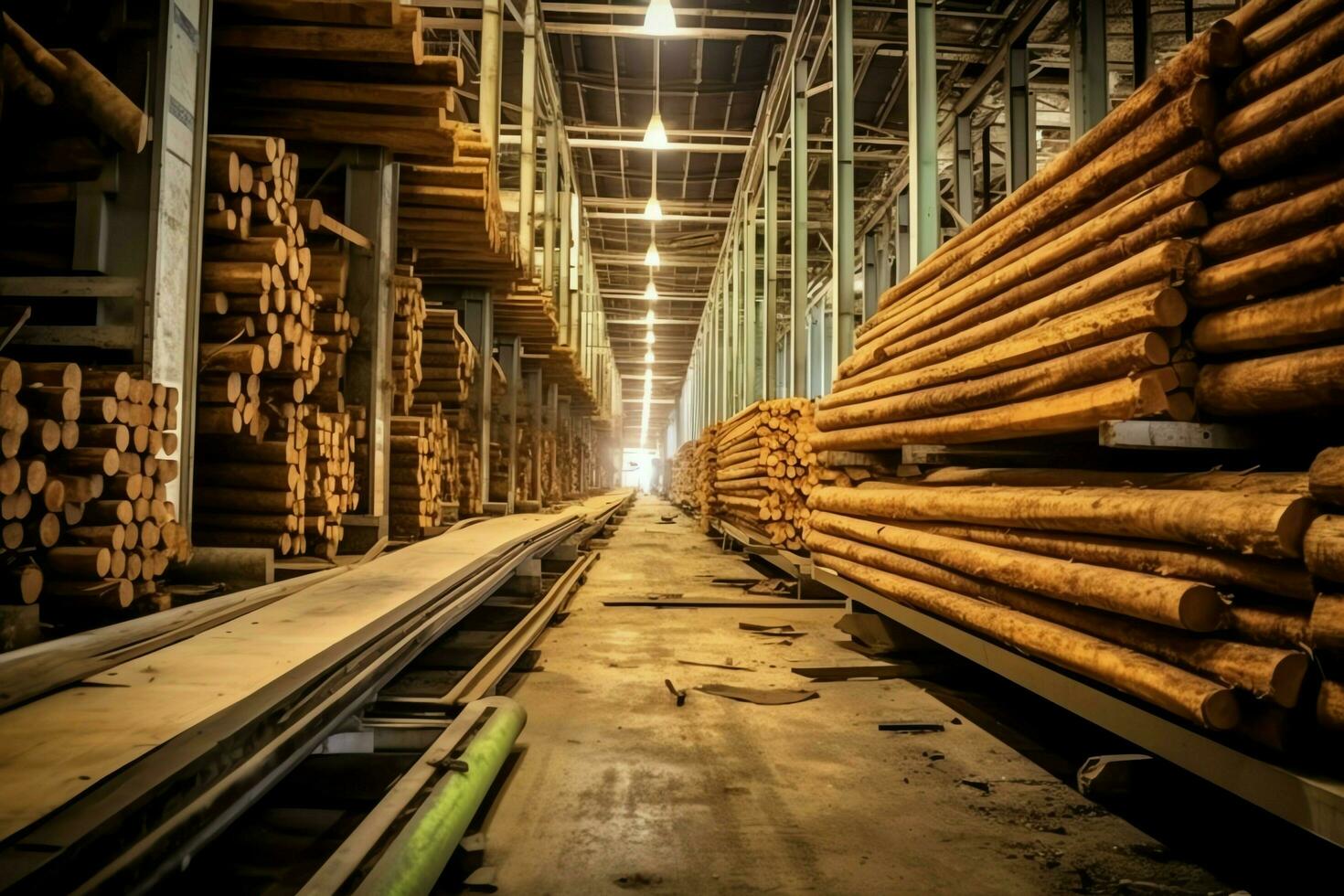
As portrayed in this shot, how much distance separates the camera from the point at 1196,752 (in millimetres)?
2420

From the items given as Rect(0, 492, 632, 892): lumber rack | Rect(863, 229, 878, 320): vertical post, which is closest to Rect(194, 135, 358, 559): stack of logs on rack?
Rect(0, 492, 632, 892): lumber rack

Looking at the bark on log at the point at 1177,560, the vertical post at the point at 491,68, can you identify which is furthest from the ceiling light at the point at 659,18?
the bark on log at the point at 1177,560

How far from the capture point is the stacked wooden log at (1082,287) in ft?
9.01

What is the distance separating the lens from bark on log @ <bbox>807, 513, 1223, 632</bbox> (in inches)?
94.0

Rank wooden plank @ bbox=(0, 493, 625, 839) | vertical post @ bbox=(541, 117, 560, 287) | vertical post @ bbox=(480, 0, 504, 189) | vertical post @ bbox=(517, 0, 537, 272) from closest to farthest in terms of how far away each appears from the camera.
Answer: wooden plank @ bbox=(0, 493, 625, 839), vertical post @ bbox=(480, 0, 504, 189), vertical post @ bbox=(517, 0, 537, 272), vertical post @ bbox=(541, 117, 560, 287)

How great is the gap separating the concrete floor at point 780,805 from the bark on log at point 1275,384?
1.59m

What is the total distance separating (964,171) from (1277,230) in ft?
35.5

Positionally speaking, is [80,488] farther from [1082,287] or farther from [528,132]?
[528,132]

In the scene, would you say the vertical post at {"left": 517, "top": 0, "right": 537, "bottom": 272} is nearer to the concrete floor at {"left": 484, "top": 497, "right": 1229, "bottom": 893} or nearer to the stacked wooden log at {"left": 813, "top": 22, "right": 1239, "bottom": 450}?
the stacked wooden log at {"left": 813, "top": 22, "right": 1239, "bottom": 450}

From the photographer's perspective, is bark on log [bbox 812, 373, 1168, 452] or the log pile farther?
the log pile

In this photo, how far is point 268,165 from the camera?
5.79 m

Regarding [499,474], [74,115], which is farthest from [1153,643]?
[499,474]

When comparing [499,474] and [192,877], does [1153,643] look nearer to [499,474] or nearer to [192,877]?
[192,877]

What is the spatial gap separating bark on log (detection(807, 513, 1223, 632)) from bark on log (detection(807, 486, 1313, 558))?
14 cm
